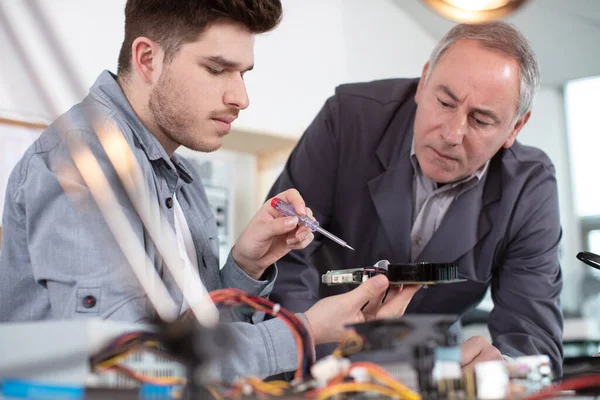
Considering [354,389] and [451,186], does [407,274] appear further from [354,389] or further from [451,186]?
[451,186]

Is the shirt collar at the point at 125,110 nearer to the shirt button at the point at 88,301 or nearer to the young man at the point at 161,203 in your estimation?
the young man at the point at 161,203

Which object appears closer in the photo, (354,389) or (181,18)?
(354,389)

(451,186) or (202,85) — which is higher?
(202,85)

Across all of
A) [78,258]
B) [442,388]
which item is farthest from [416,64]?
[442,388]

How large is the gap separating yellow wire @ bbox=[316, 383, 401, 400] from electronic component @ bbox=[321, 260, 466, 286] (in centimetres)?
41

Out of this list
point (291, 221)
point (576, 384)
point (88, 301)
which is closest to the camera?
point (576, 384)

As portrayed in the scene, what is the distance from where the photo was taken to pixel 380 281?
0.95 metres

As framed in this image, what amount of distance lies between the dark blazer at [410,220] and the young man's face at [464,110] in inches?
4.2

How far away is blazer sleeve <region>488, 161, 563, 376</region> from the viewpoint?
1.47 meters

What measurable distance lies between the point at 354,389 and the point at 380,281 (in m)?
0.41

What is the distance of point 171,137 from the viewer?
1271mm

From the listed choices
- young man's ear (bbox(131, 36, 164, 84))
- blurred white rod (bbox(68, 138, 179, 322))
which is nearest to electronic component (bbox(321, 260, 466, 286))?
blurred white rod (bbox(68, 138, 179, 322))

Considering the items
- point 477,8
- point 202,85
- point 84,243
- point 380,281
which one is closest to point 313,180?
point 202,85

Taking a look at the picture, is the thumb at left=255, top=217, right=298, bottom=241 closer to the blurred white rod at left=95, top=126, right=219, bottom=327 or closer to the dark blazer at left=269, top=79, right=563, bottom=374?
the blurred white rod at left=95, top=126, right=219, bottom=327
